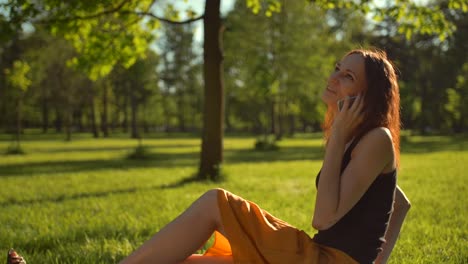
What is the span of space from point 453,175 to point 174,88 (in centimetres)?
5295

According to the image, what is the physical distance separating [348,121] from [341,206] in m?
0.48

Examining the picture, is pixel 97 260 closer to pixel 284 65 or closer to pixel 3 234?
pixel 3 234

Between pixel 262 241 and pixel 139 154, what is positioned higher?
pixel 262 241

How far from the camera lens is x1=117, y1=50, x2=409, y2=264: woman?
2.47 meters

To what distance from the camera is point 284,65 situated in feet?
117

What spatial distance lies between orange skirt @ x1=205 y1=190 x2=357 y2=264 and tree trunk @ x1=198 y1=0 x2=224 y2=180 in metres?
9.37

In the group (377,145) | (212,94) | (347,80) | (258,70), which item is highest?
(258,70)

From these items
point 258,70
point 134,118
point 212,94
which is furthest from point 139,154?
point 134,118

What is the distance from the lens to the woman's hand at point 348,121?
2576mm

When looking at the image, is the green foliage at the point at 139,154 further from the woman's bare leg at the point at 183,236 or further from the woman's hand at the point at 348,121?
the woman's hand at the point at 348,121

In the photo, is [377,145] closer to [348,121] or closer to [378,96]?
[348,121]

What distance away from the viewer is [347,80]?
2705mm

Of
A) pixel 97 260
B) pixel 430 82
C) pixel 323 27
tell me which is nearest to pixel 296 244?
pixel 97 260

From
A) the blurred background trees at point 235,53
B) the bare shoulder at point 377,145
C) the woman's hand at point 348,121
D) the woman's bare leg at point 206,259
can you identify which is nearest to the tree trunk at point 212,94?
the blurred background trees at point 235,53
